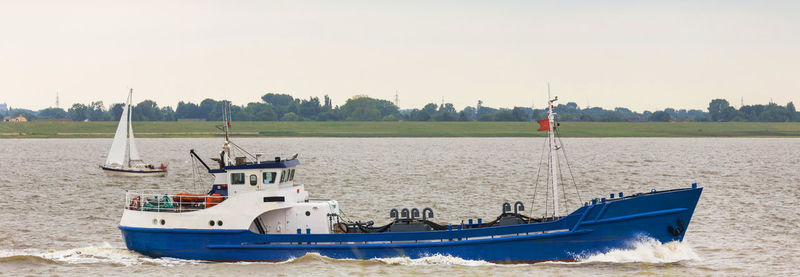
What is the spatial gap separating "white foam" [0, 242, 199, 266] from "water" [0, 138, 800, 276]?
6 cm

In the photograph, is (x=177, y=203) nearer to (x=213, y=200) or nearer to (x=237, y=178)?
(x=213, y=200)

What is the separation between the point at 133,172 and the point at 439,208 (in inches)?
1614

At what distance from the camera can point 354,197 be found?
57.2m

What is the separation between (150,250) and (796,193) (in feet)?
148

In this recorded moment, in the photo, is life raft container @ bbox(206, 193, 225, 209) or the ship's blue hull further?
life raft container @ bbox(206, 193, 225, 209)

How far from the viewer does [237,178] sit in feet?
108

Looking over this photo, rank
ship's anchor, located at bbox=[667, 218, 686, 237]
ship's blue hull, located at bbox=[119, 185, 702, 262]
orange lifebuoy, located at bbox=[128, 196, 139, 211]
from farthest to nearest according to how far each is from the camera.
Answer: orange lifebuoy, located at bbox=[128, 196, 139, 211]
ship's anchor, located at bbox=[667, 218, 686, 237]
ship's blue hull, located at bbox=[119, 185, 702, 262]

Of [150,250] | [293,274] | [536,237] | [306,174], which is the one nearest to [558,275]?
[536,237]

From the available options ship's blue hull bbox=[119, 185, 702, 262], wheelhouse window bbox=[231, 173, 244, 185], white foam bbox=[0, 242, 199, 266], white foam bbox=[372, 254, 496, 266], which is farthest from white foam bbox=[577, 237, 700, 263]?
white foam bbox=[0, 242, 199, 266]

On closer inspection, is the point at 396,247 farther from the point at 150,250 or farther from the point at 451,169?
the point at 451,169

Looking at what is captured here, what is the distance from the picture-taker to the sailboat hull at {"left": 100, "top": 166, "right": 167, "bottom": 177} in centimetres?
8150

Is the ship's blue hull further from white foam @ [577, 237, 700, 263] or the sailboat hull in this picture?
the sailboat hull

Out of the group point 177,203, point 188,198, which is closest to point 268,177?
point 188,198

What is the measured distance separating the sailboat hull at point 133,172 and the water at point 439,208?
3.59ft
